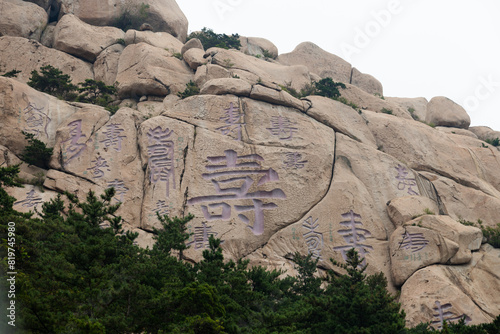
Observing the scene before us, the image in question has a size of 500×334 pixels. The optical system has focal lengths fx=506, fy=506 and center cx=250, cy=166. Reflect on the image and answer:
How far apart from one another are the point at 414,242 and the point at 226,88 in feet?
21.0

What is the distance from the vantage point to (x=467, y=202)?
13.2 metres

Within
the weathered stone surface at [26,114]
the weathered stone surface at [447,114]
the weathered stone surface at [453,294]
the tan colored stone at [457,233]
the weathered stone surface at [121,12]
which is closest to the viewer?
the weathered stone surface at [453,294]

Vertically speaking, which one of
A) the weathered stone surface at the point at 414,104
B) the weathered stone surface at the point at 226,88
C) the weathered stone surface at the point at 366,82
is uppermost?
the weathered stone surface at the point at 366,82

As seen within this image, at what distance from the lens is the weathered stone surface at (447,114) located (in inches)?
702

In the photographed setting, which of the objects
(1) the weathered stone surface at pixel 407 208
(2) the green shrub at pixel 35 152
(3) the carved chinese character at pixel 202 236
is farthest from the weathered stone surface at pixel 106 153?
(1) the weathered stone surface at pixel 407 208

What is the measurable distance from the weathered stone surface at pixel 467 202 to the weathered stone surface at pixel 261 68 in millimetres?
5591

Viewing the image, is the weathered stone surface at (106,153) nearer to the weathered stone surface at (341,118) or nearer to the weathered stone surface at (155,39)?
the weathered stone surface at (155,39)

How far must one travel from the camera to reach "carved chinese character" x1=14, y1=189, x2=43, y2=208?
11.3m

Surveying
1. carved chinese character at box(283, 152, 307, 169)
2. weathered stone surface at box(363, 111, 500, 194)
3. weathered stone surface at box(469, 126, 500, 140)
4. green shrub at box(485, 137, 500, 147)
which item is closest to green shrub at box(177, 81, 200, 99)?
carved chinese character at box(283, 152, 307, 169)

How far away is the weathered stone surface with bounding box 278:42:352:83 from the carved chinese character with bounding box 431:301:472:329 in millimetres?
11701

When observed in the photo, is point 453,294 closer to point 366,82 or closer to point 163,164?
point 163,164

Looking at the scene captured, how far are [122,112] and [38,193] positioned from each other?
3151mm

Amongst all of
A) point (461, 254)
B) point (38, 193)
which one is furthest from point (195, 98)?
point (461, 254)

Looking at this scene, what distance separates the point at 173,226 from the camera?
9.92 metres
